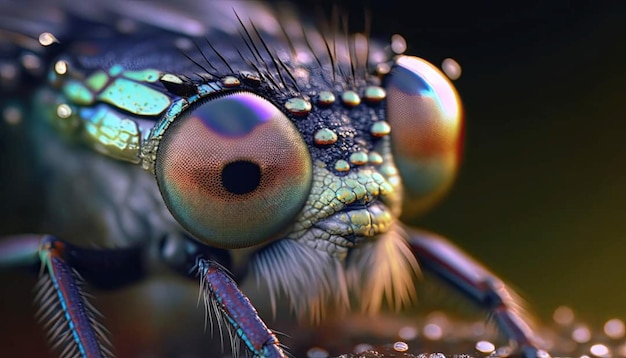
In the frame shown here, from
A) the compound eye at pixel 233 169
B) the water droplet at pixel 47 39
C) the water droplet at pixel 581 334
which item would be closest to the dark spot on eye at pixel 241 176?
the compound eye at pixel 233 169

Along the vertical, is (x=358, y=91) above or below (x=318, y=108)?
above

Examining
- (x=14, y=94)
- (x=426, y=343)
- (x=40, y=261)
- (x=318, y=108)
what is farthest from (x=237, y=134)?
(x=14, y=94)

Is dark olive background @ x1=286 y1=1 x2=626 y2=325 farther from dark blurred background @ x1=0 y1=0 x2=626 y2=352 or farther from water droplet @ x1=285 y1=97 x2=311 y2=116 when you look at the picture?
water droplet @ x1=285 y1=97 x2=311 y2=116

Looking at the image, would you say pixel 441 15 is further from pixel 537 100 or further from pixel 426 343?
pixel 426 343

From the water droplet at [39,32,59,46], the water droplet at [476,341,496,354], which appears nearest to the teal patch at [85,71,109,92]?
the water droplet at [39,32,59,46]

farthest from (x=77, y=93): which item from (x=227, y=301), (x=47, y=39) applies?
(x=227, y=301)
